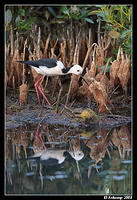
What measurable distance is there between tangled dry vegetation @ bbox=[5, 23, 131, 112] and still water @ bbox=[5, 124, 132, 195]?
1055 millimetres

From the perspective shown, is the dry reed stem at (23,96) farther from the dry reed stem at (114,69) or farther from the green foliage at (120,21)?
the green foliage at (120,21)

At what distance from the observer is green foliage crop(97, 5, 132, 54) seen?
489 centimetres

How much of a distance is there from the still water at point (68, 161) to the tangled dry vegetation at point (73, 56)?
105cm

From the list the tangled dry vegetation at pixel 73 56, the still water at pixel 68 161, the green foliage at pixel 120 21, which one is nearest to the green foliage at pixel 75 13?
the tangled dry vegetation at pixel 73 56

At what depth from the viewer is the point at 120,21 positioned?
5059mm

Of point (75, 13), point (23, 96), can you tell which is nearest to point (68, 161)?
point (23, 96)

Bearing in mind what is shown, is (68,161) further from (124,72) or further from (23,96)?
(124,72)

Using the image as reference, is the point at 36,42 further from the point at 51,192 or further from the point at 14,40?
the point at 51,192

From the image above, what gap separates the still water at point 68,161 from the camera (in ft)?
10.1

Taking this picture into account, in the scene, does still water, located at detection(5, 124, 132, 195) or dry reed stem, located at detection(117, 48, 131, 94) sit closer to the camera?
still water, located at detection(5, 124, 132, 195)

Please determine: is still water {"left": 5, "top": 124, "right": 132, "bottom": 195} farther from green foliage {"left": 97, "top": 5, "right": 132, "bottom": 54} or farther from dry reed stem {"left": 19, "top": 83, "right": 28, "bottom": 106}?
green foliage {"left": 97, "top": 5, "right": 132, "bottom": 54}

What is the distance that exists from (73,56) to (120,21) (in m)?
1.14

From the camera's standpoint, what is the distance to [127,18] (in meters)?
5.00

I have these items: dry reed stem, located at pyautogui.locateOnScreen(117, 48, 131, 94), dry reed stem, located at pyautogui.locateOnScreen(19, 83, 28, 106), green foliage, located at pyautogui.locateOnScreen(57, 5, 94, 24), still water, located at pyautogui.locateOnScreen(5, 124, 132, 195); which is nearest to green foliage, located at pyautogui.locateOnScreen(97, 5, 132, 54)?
dry reed stem, located at pyautogui.locateOnScreen(117, 48, 131, 94)
